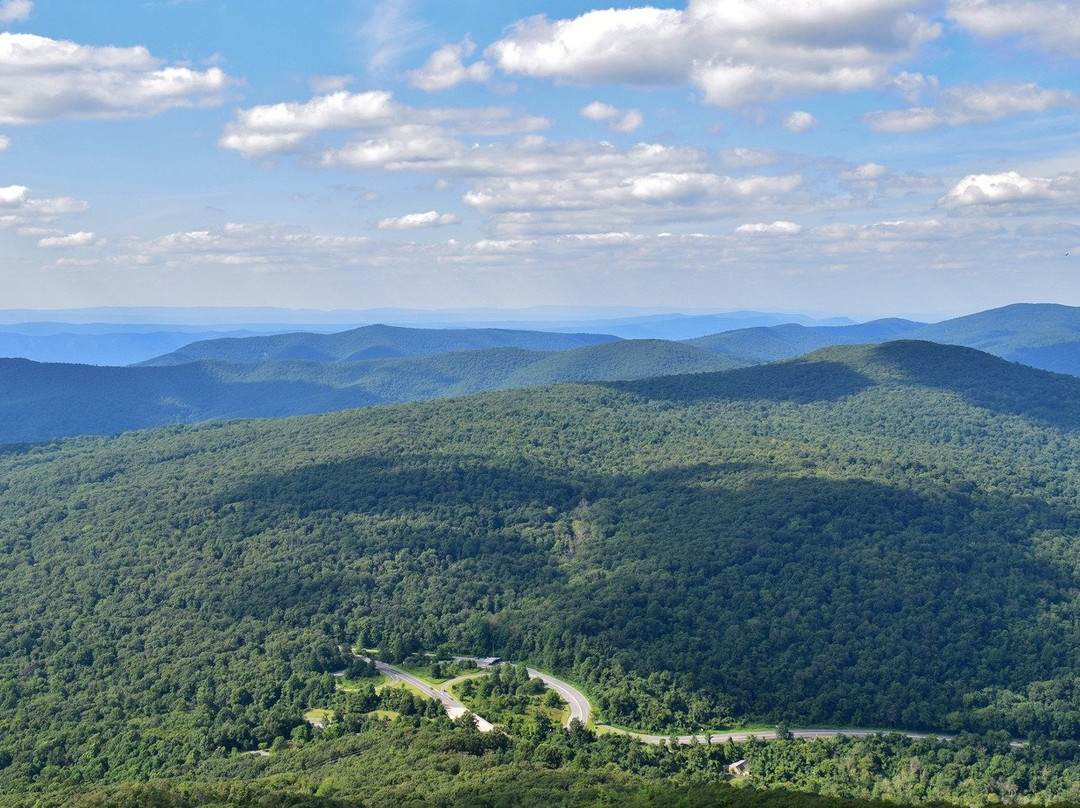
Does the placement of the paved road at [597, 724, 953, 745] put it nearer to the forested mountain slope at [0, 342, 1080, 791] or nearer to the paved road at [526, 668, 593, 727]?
the forested mountain slope at [0, 342, 1080, 791]

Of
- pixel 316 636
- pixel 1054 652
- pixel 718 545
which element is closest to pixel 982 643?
pixel 1054 652

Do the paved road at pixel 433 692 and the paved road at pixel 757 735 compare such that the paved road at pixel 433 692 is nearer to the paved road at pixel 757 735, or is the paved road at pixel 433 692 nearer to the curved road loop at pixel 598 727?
the curved road loop at pixel 598 727

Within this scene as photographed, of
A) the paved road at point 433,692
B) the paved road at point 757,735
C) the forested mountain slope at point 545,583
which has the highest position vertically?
the forested mountain slope at point 545,583

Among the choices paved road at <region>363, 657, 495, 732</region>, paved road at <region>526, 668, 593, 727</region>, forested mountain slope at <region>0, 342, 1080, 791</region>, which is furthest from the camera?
forested mountain slope at <region>0, 342, 1080, 791</region>

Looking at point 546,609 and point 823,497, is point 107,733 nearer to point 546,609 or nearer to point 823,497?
point 546,609

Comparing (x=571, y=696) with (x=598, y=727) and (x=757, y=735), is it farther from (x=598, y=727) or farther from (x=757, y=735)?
(x=757, y=735)

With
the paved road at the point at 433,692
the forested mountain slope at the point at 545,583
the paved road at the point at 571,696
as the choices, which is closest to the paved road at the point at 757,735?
the forested mountain slope at the point at 545,583

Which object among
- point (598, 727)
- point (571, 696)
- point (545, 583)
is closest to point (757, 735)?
point (598, 727)

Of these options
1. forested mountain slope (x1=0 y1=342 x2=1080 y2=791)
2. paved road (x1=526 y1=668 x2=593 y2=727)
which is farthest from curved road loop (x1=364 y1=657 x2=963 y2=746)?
forested mountain slope (x1=0 y1=342 x2=1080 y2=791)

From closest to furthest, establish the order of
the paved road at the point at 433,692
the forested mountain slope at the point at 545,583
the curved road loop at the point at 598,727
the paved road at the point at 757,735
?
the paved road at the point at 757,735
the curved road loop at the point at 598,727
the paved road at the point at 433,692
the forested mountain slope at the point at 545,583
